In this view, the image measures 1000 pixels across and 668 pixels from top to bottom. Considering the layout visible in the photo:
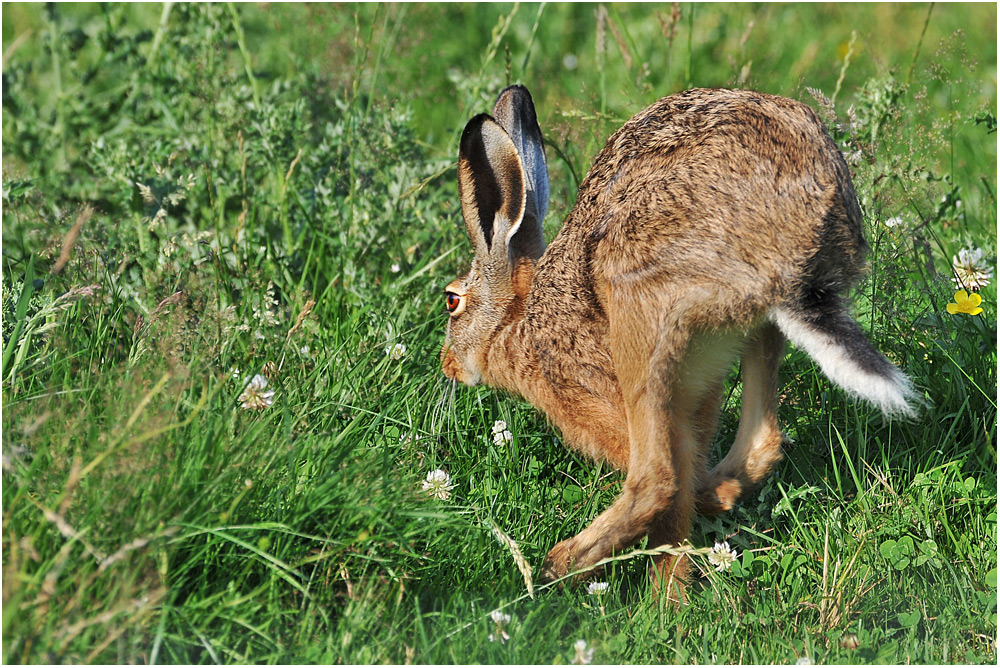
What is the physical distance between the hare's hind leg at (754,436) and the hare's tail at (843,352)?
1.55 feet

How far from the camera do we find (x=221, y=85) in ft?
17.1

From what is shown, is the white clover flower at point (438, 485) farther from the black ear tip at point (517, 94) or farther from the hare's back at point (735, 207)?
the black ear tip at point (517, 94)

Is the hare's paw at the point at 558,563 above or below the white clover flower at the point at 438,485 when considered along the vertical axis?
below

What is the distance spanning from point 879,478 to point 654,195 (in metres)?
1.34

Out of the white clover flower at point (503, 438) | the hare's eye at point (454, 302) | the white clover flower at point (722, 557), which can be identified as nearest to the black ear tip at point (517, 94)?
the hare's eye at point (454, 302)

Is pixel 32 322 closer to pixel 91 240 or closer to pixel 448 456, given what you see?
pixel 91 240

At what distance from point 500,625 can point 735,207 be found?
59.1 inches

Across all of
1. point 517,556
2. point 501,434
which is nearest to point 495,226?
point 501,434

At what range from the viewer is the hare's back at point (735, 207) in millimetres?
3230

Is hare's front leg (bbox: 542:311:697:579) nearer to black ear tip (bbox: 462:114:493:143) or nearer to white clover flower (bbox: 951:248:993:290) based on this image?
black ear tip (bbox: 462:114:493:143)

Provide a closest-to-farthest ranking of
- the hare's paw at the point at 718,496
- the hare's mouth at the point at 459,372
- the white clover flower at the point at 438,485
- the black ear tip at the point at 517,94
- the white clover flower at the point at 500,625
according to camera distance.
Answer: the white clover flower at the point at 500,625 → the white clover flower at the point at 438,485 → the hare's paw at the point at 718,496 → the hare's mouth at the point at 459,372 → the black ear tip at the point at 517,94

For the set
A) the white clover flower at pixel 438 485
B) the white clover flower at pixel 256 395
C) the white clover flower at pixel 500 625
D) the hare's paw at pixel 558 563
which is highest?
the white clover flower at pixel 256 395

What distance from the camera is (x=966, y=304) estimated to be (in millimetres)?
3928

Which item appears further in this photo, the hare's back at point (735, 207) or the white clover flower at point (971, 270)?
the white clover flower at point (971, 270)
